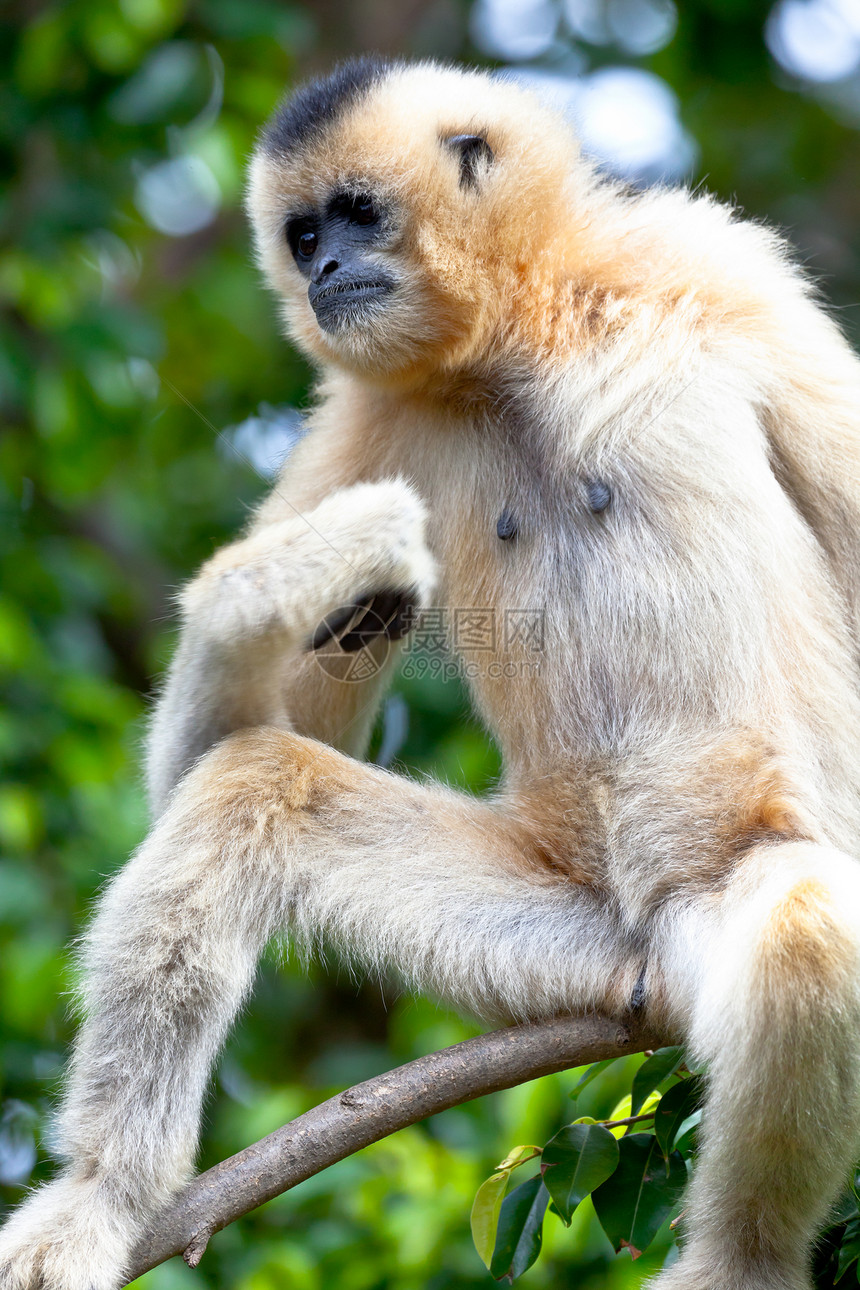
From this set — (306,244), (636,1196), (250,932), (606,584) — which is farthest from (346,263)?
(636,1196)

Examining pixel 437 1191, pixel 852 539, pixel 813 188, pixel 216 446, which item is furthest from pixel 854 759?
pixel 813 188

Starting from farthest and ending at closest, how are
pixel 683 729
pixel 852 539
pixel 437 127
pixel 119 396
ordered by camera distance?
pixel 119 396 → pixel 437 127 → pixel 852 539 → pixel 683 729

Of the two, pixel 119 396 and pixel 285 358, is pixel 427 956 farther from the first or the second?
pixel 285 358

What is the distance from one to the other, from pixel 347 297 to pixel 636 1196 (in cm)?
217

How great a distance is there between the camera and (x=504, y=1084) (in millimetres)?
2602

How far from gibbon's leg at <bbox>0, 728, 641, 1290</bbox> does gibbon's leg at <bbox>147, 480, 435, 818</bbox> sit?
15cm

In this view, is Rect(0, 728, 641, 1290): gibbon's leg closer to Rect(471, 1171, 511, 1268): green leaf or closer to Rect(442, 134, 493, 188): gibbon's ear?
Rect(471, 1171, 511, 1268): green leaf

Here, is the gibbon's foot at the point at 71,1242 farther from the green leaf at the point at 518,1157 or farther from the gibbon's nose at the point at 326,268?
the gibbon's nose at the point at 326,268

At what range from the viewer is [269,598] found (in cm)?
283

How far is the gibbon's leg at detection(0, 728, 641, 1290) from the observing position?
2.59 meters

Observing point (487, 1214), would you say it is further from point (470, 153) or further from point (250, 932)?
point (470, 153)

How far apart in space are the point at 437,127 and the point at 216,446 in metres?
3.80

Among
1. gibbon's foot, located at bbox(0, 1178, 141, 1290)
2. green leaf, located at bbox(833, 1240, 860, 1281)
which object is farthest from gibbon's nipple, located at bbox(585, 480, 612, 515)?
gibbon's foot, located at bbox(0, 1178, 141, 1290)

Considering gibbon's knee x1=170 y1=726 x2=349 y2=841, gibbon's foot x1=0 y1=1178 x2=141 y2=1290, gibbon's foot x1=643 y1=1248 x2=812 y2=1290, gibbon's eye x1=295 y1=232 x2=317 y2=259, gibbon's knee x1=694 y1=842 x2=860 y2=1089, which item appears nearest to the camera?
gibbon's knee x1=694 y1=842 x2=860 y2=1089
